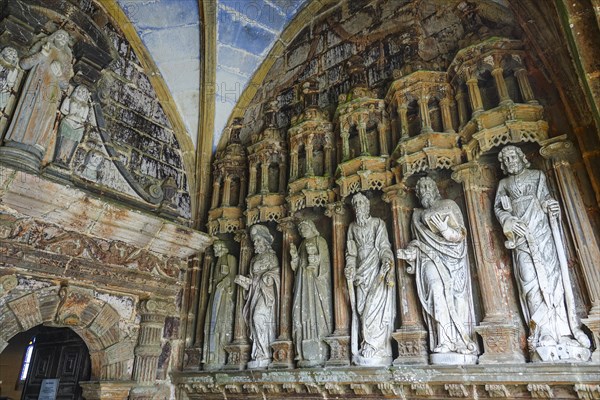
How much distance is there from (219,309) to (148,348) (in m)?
1.07

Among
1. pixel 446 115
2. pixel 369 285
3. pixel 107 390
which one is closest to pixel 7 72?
pixel 107 390

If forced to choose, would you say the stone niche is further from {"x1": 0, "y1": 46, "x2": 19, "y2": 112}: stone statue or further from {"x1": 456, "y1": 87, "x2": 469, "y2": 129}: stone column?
{"x1": 0, "y1": 46, "x2": 19, "y2": 112}: stone statue

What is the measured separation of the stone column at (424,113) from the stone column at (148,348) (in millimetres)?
4327

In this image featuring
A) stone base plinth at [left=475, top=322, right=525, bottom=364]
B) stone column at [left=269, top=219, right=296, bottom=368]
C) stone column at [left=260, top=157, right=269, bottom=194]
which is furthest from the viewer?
stone column at [left=260, top=157, right=269, bottom=194]

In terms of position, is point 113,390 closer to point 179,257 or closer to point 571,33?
point 179,257

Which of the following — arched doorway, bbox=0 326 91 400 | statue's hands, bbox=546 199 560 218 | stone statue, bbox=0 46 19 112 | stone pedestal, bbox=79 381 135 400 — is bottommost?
stone pedestal, bbox=79 381 135 400

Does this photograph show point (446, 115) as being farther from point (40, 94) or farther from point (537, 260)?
point (40, 94)

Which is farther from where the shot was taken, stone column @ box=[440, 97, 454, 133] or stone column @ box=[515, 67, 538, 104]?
stone column @ box=[440, 97, 454, 133]

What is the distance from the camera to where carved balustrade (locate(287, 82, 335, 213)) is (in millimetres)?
5766

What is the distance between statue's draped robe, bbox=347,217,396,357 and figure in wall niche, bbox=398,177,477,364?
0.39 m

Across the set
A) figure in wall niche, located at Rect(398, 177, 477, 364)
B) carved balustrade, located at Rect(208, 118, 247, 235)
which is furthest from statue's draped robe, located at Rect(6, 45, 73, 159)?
figure in wall niche, located at Rect(398, 177, 477, 364)

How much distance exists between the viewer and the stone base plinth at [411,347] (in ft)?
14.3

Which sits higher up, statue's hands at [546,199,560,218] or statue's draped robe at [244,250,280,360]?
→ statue's hands at [546,199,560,218]

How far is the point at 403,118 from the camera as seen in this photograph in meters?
5.35
